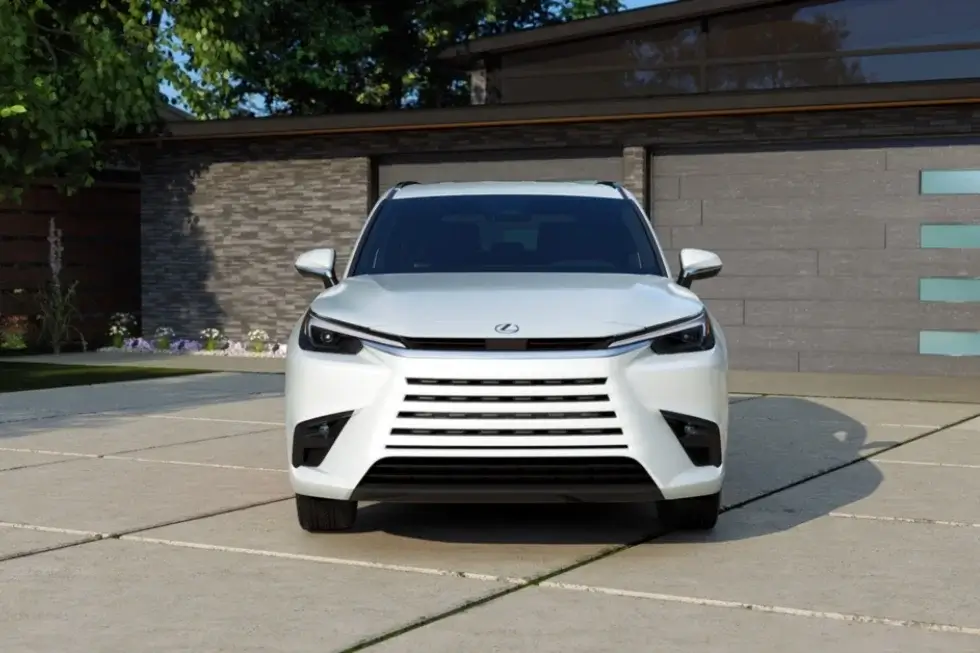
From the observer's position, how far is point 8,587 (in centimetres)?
585

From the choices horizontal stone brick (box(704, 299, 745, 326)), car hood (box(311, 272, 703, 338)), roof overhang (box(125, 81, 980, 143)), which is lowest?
horizontal stone brick (box(704, 299, 745, 326))

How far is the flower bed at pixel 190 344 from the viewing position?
20391 millimetres

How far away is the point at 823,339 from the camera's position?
16984 mm

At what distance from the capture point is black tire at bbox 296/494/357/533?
6902 millimetres

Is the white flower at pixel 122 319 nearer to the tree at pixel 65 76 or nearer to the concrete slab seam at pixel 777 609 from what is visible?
the tree at pixel 65 76

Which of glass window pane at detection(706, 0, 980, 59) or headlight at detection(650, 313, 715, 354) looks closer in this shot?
headlight at detection(650, 313, 715, 354)

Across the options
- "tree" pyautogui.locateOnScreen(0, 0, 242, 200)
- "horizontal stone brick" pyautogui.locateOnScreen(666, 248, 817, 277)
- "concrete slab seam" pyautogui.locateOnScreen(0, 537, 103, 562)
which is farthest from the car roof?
"horizontal stone brick" pyautogui.locateOnScreen(666, 248, 817, 277)

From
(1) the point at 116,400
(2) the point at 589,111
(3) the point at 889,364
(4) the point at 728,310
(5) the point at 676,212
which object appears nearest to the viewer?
(1) the point at 116,400

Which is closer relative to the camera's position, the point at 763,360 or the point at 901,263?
the point at 901,263

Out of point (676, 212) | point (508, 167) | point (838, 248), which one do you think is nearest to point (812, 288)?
point (838, 248)

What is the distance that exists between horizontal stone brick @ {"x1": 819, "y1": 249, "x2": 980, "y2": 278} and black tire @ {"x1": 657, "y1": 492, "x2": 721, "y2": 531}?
10.1 m

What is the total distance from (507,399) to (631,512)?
170 centimetres

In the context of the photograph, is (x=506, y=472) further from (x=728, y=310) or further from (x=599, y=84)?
(x=599, y=84)

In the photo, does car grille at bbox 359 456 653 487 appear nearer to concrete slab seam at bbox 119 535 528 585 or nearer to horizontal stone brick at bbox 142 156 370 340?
concrete slab seam at bbox 119 535 528 585
